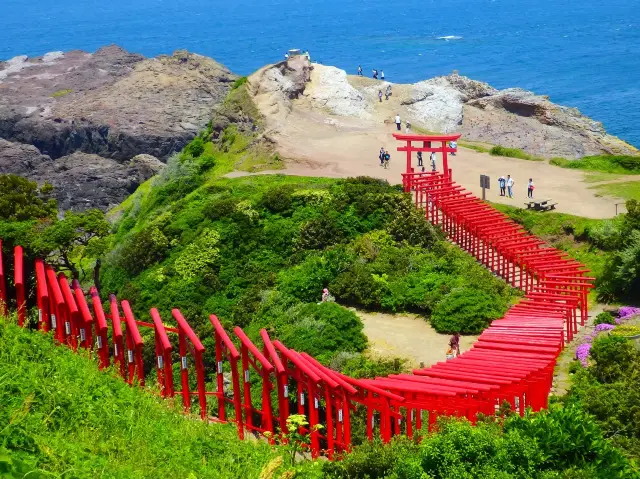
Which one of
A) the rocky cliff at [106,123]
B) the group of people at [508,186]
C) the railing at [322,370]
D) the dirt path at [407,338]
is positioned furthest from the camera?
the rocky cliff at [106,123]

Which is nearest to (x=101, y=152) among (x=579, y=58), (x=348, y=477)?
(x=348, y=477)

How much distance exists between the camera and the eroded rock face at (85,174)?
72.2 meters

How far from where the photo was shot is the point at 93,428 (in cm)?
2002

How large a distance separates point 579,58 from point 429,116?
81.0 m

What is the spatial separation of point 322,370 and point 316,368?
16cm

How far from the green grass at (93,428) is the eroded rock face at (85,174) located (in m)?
49.3

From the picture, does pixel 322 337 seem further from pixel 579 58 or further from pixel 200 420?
pixel 579 58

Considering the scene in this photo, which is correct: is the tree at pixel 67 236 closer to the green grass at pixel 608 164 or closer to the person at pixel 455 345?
the person at pixel 455 345

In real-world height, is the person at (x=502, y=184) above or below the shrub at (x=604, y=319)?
above

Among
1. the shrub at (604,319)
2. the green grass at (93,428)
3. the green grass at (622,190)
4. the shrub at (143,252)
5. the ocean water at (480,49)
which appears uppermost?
the ocean water at (480,49)

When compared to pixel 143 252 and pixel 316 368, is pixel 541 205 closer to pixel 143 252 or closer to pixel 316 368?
pixel 143 252

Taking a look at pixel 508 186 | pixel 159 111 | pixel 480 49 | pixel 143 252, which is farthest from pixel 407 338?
pixel 480 49

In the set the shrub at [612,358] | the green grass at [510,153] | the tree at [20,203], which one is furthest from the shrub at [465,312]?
the green grass at [510,153]

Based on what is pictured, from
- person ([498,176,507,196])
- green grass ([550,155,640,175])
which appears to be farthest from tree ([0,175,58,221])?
green grass ([550,155,640,175])
